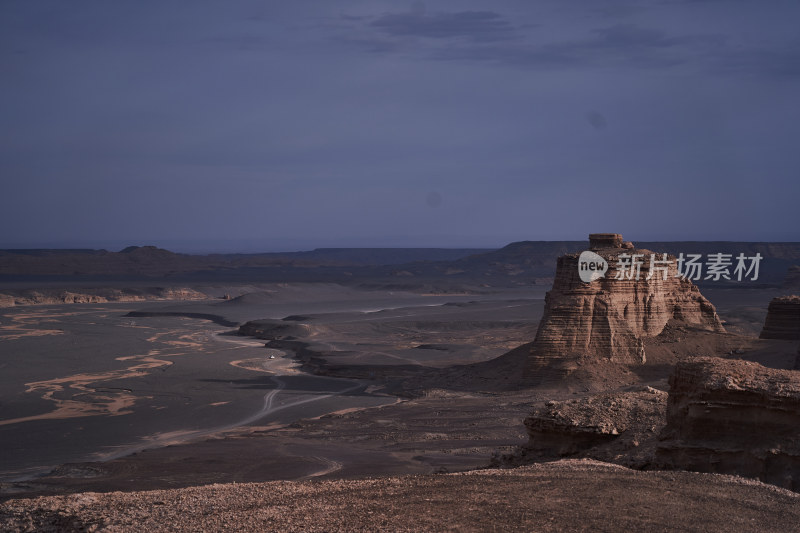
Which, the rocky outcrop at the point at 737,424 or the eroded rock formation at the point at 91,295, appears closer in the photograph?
the rocky outcrop at the point at 737,424

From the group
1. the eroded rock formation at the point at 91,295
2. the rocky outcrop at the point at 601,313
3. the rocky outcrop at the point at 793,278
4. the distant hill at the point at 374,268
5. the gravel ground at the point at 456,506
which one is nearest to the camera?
the gravel ground at the point at 456,506

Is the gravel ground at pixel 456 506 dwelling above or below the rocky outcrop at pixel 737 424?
below

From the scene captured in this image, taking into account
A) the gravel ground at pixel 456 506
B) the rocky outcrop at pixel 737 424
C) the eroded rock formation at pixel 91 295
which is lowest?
the eroded rock formation at pixel 91 295

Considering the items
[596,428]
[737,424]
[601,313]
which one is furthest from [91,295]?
[737,424]

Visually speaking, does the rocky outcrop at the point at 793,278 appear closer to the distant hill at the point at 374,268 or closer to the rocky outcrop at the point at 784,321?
the distant hill at the point at 374,268

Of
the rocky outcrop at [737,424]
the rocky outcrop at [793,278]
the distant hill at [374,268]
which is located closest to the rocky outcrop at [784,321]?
the rocky outcrop at [737,424]

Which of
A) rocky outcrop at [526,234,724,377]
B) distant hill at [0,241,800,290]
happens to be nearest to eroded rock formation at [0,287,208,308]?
distant hill at [0,241,800,290]

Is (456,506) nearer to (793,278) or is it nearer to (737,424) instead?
(737,424)
